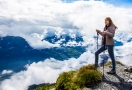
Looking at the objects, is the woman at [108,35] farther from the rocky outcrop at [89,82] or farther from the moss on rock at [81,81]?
the moss on rock at [81,81]

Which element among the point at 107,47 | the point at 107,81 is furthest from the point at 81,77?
the point at 107,47

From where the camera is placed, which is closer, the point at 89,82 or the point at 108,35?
the point at 89,82

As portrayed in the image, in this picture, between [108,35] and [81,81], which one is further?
[108,35]

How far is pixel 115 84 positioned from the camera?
13.4 metres

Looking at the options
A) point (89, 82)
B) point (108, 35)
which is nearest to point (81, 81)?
point (89, 82)

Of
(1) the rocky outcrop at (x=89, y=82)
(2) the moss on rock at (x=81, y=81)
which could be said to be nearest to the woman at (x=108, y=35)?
(1) the rocky outcrop at (x=89, y=82)

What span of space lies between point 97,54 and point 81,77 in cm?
270

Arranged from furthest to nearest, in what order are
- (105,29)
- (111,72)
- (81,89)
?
(111,72), (105,29), (81,89)

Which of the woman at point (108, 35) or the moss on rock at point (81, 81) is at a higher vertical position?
the woman at point (108, 35)

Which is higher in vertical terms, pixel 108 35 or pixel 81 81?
pixel 108 35

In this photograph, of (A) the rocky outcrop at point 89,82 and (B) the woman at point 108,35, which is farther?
(B) the woman at point 108,35

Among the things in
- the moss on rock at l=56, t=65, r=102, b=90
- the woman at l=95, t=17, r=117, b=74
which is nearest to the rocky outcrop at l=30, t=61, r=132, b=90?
the moss on rock at l=56, t=65, r=102, b=90

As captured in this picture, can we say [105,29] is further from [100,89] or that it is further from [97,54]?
[100,89]

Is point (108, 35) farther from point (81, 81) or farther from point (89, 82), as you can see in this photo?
point (81, 81)
